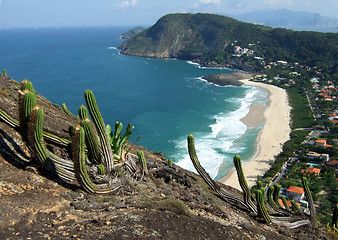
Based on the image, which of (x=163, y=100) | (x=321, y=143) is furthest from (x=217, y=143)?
(x=163, y=100)

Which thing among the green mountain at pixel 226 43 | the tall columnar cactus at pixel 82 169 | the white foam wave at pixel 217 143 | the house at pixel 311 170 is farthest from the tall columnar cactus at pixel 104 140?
the green mountain at pixel 226 43

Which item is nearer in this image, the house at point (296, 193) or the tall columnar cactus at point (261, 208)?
the tall columnar cactus at point (261, 208)

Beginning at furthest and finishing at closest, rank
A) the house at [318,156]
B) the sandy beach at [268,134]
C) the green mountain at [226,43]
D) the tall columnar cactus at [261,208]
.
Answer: the green mountain at [226,43] < the house at [318,156] < the sandy beach at [268,134] < the tall columnar cactus at [261,208]

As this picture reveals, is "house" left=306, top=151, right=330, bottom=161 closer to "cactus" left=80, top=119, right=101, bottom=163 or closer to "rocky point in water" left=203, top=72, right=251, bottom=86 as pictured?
"cactus" left=80, top=119, right=101, bottom=163

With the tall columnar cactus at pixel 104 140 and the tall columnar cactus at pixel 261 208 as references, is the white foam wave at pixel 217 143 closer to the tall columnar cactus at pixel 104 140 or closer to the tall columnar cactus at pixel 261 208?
the tall columnar cactus at pixel 261 208

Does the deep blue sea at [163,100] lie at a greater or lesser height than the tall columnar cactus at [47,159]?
lesser

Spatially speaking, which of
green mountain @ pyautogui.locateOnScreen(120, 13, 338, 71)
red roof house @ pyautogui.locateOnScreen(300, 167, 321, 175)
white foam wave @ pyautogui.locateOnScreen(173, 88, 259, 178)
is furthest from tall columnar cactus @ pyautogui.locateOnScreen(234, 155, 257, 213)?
green mountain @ pyautogui.locateOnScreen(120, 13, 338, 71)

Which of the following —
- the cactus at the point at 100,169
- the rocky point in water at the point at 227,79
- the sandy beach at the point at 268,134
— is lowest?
the sandy beach at the point at 268,134
